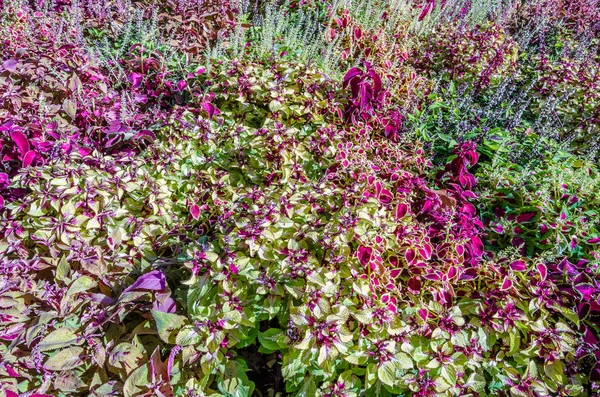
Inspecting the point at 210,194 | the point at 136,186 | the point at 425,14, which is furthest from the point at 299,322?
the point at 425,14

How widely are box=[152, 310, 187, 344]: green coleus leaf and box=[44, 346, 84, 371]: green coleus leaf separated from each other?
0.30 m

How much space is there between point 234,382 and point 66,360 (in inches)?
23.7

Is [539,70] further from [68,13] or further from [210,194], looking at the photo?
[68,13]

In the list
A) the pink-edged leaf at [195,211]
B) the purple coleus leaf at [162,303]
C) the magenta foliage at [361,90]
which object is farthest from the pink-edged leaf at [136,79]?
the purple coleus leaf at [162,303]

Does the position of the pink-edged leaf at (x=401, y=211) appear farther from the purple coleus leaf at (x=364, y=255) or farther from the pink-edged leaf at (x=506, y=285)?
the pink-edged leaf at (x=506, y=285)

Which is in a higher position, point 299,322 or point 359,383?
point 299,322

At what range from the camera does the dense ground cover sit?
4.83ft

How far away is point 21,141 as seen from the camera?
1934 millimetres

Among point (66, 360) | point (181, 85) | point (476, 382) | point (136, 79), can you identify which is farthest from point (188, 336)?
point (136, 79)

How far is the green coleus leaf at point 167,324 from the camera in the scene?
1.41 m

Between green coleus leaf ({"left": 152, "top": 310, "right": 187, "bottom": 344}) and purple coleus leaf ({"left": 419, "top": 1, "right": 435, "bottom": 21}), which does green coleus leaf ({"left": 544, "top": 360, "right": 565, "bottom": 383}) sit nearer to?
green coleus leaf ({"left": 152, "top": 310, "right": 187, "bottom": 344})

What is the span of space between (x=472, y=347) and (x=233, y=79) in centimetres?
184

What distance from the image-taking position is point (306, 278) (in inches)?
59.9

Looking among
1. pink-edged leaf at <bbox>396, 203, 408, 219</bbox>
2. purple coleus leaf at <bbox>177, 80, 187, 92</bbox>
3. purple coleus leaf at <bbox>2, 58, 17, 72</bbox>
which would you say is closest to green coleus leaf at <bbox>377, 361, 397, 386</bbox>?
pink-edged leaf at <bbox>396, 203, 408, 219</bbox>
